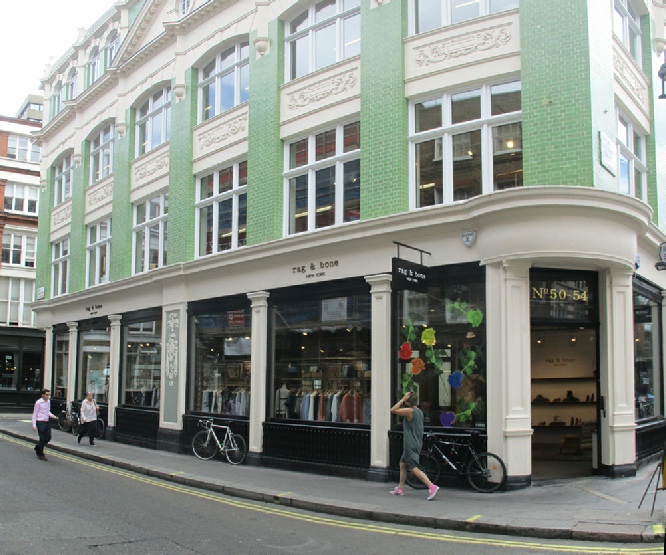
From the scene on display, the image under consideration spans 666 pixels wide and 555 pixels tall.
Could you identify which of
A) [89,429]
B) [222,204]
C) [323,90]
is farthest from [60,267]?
[323,90]

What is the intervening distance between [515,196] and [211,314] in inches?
409

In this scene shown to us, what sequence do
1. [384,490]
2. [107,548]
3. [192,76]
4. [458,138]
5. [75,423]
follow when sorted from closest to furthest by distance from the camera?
[107,548] → [384,490] → [458,138] → [192,76] → [75,423]

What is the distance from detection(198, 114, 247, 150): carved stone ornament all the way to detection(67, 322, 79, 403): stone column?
36.8 feet

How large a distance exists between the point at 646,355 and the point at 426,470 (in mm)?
6208

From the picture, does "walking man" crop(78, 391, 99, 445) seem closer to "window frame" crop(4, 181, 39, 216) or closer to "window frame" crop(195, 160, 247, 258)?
"window frame" crop(195, 160, 247, 258)

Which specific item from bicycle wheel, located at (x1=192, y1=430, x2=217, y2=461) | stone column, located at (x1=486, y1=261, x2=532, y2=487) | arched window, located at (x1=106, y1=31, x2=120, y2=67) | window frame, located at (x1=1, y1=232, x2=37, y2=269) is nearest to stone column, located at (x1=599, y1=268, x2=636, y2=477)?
stone column, located at (x1=486, y1=261, x2=532, y2=487)

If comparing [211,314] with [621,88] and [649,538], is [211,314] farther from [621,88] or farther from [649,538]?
[649,538]

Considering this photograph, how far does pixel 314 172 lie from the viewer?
17.0m

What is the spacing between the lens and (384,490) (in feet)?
42.4

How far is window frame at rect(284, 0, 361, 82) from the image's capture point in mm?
16484

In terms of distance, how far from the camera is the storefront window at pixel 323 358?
15234mm

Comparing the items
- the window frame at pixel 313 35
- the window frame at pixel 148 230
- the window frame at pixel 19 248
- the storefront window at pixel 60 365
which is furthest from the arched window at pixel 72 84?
the window frame at pixel 19 248

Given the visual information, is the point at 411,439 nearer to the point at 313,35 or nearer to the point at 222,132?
the point at 313,35

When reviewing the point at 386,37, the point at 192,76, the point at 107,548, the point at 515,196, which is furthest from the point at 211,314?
the point at 107,548
